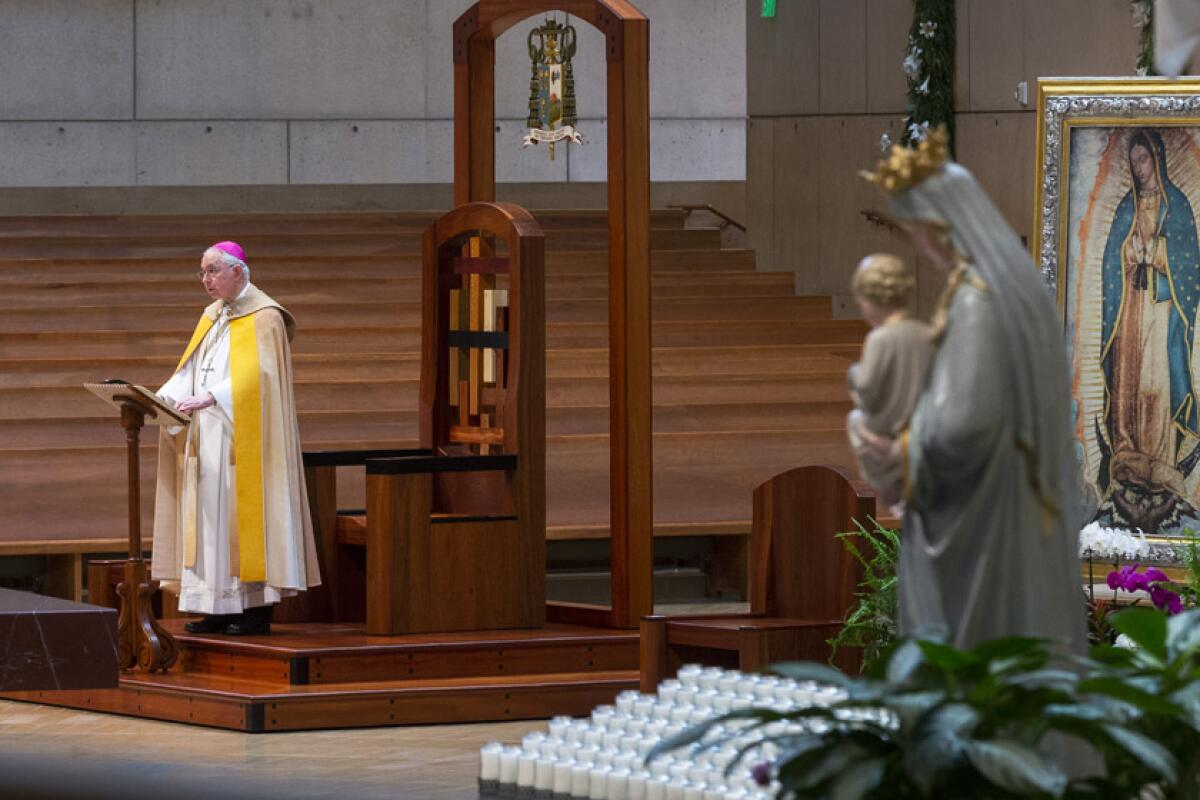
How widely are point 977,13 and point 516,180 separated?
3.66 meters

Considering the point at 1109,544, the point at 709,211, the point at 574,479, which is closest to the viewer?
the point at 1109,544

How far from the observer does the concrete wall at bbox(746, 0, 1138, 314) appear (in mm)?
11492

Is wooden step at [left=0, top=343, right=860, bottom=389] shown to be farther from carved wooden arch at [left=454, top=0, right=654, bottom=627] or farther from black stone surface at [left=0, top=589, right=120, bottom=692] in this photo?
black stone surface at [left=0, top=589, right=120, bottom=692]

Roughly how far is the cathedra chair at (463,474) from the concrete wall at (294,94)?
665 cm

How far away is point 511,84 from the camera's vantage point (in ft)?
46.7

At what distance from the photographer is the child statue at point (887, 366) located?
9.47ft

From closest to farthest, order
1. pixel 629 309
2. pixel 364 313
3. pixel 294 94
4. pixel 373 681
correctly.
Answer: pixel 373 681, pixel 629 309, pixel 364 313, pixel 294 94

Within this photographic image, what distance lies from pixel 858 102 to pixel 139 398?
7044 millimetres

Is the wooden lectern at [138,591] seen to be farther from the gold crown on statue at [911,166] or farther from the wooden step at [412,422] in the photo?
the gold crown on statue at [911,166]

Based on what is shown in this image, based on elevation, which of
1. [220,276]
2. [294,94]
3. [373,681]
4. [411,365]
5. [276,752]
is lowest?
[276,752]

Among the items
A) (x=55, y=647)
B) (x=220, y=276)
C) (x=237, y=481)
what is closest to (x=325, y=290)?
(x=220, y=276)

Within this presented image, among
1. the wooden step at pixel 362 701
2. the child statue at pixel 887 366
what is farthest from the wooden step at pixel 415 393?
the child statue at pixel 887 366

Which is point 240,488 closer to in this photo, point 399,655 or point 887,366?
point 399,655

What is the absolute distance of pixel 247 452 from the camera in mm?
6938
